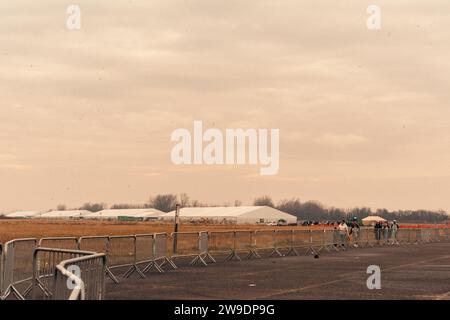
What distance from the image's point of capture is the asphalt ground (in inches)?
661

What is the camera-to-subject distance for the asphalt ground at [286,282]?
16.8 metres

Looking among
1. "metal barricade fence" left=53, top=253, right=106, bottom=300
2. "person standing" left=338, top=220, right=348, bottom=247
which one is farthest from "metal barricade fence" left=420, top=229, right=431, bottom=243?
"metal barricade fence" left=53, top=253, right=106, bottom=300

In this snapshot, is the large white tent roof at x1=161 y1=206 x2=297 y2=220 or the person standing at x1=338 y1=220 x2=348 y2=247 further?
the large white tent roof at x1=161 y1=206 x2=297 y2=220

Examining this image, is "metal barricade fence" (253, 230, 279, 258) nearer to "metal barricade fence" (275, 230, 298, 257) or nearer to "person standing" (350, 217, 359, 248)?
"metal barricade fence" (275, 230, 298, 257)

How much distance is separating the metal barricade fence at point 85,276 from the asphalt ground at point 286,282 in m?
4.05

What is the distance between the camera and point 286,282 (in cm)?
2033

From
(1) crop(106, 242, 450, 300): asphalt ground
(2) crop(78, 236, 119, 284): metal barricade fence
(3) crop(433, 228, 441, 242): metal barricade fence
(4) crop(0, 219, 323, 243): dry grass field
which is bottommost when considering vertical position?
(4) crop(0, 219, 323, 243): dry grass field

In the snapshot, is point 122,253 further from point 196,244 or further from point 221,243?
point 221,243

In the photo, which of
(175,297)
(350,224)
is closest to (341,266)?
(175,297)

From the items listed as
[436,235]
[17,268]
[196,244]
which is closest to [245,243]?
[196,244]

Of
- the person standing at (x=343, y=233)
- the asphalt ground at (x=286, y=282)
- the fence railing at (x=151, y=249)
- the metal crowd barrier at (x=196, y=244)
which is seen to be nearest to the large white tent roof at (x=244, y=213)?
the fence railing at (x=151, y=249)

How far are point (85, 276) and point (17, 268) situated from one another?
4.91 m
